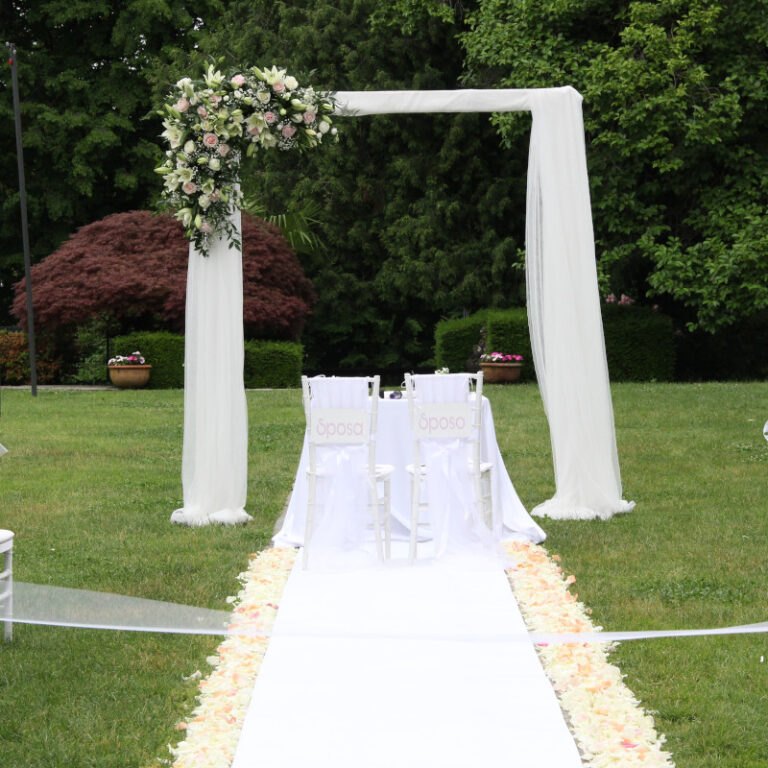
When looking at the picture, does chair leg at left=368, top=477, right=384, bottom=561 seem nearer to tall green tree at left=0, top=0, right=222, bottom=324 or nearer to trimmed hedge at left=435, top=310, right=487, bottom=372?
trimmed hedge at left=435, top=310, right=487, bottom=372

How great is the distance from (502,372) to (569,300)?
11205 millimetres

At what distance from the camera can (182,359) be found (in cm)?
1917

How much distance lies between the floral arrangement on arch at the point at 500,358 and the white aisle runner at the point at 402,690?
1326 centimetres

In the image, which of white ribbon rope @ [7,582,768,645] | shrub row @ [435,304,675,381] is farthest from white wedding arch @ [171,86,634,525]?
shrub row @ [435,304,675,381]

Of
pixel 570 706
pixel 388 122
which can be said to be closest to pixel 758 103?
pixel 388 122

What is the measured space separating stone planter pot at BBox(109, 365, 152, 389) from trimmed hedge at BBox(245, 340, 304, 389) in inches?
73.0

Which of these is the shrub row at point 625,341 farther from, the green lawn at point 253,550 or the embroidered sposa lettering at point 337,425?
the embroidered sposa lettering at point 337,425

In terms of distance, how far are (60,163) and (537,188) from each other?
1915 centimetres

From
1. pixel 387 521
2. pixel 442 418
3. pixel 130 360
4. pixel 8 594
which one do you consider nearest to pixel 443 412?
pixel 442 418

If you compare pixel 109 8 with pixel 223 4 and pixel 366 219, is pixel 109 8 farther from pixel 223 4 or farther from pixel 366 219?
pixel 366 219

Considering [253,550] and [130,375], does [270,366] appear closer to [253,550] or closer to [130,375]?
[130,375]

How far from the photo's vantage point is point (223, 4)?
27156mm

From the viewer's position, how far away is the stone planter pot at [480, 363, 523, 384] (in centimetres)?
1867

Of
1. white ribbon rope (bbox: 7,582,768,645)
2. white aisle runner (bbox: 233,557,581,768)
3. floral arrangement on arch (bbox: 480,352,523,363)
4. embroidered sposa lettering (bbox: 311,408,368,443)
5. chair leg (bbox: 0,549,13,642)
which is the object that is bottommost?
white aisle runner (bbox: 233,557,581,768)
